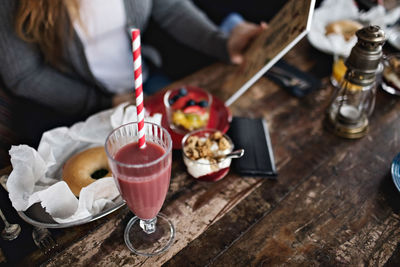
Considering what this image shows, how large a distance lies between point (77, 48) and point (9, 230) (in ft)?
2.58

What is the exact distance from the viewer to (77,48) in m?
1.38

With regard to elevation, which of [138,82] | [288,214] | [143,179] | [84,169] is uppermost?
[138,82]

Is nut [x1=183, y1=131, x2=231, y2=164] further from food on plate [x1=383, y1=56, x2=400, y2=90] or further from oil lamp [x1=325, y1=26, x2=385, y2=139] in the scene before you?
food on plate [x1=383, y1=56, x2=400, y2=90]

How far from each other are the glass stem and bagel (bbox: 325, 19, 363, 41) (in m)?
1.05

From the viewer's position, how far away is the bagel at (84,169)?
2.90ft

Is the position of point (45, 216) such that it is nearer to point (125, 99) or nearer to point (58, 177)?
point (58, 177)

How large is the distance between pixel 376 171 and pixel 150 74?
117 centimetres

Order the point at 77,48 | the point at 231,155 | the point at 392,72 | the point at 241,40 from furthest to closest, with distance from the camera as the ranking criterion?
the point at 241,40, the point at 77,48, the point at 392,72, the point at 231,155

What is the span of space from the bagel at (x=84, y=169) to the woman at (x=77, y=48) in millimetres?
340

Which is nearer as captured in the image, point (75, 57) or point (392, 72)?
point (392, 72)

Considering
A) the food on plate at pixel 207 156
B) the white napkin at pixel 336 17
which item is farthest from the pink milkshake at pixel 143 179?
the white napkin at pixel 336 17

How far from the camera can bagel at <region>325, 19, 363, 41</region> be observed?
140 centimetres

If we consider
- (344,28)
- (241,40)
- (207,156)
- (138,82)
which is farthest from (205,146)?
(344,28)

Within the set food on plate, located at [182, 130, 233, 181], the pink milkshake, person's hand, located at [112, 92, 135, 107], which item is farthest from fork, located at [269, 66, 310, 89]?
the pink milkshake
